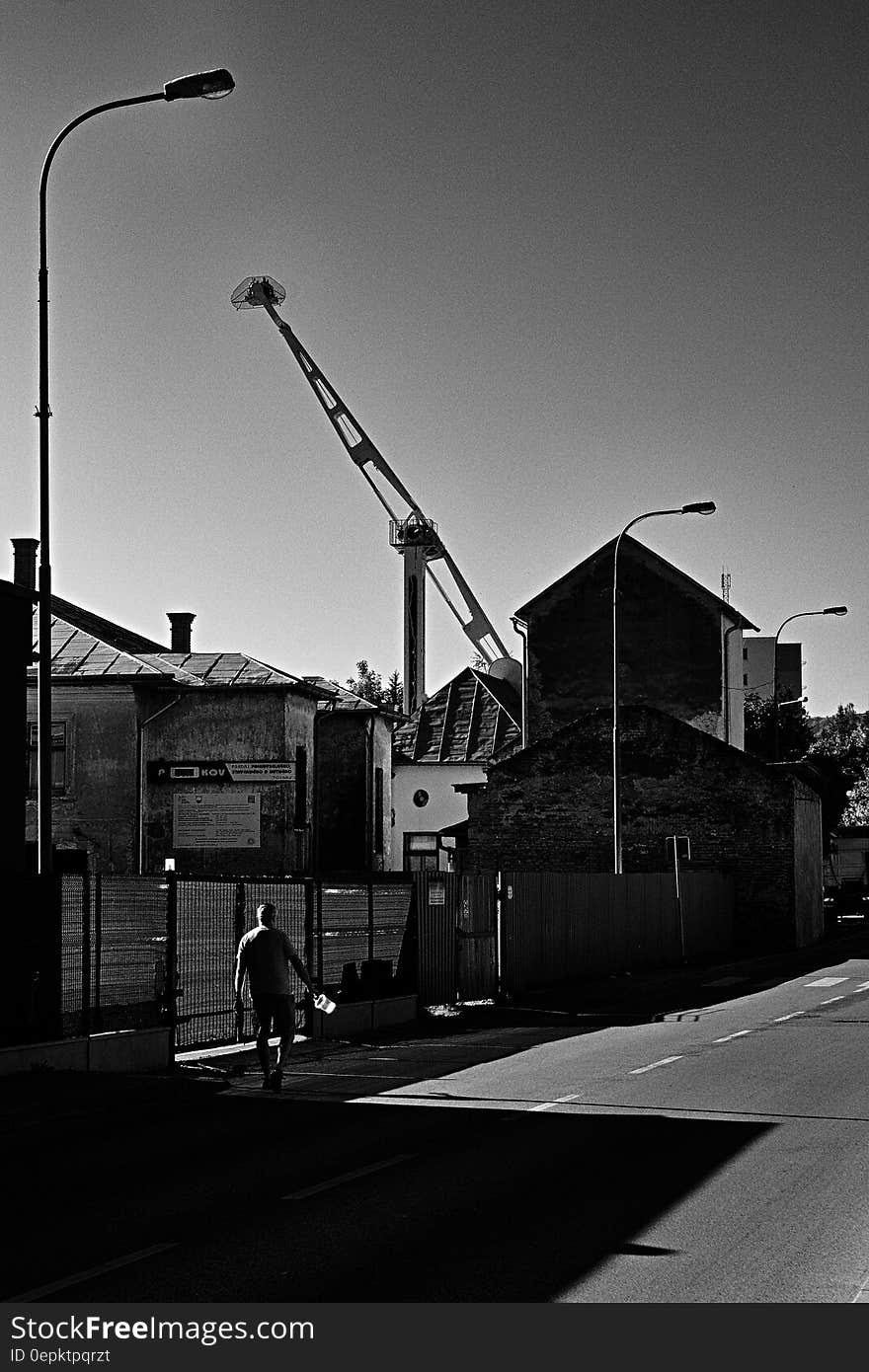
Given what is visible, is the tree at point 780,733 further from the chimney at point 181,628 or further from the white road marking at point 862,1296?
the white road marking at point 862,1296

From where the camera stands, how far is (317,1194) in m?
9.24

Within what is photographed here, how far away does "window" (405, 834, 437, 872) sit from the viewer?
236ft

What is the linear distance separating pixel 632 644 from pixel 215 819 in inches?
778

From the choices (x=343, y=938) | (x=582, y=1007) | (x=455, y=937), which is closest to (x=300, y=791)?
(x=455, y=937)

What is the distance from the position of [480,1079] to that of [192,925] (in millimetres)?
4514

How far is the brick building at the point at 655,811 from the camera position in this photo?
45.1 metres

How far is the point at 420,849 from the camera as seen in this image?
72625 mm

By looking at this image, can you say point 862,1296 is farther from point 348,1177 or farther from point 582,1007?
point 582,1007

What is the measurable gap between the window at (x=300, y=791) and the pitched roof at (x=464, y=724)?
27.2 metres

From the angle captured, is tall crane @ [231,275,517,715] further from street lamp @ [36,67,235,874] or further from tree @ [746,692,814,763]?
street lamp @ [36,67,235,874]

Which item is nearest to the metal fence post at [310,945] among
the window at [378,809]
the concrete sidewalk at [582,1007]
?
the concrete sidewalk at [582,1007]

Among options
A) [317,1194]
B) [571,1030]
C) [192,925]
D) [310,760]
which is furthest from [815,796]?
[317,1194]
